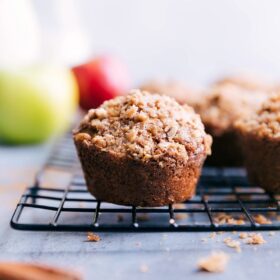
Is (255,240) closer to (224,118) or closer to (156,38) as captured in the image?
(224,118)

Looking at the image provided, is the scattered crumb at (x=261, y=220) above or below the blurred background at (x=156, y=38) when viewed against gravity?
below

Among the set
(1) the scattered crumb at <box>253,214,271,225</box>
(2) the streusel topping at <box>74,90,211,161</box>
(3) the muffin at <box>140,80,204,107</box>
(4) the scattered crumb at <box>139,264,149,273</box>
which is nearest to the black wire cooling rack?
(1) the scattered crumb at <box>253,214,271,225</box>

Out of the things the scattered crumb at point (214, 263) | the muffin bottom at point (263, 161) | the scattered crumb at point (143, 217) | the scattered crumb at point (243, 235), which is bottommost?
the scattered crumb at point (143, 217)

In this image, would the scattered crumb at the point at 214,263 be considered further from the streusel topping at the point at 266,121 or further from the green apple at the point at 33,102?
the green apple at the point at 33,102

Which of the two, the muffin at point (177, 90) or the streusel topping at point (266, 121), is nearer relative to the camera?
the streusel topping at point (266, 121)

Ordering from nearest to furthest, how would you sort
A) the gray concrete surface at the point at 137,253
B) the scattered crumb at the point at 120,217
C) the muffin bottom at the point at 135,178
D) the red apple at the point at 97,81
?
the gray concrete surface at the point at 137,253
the muffin bottom at the point at 135,178
the scattered crumb at the point at 120,217
the red apple at the point at 97,81

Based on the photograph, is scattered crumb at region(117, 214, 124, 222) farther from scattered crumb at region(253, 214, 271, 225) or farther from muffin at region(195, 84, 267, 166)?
muffin at region(195, 84, 267, 166)

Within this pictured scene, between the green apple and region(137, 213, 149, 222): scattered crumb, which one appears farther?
the green apple

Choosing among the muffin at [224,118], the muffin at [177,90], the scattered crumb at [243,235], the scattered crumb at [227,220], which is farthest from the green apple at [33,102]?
the scattered crumb at [243,235]
